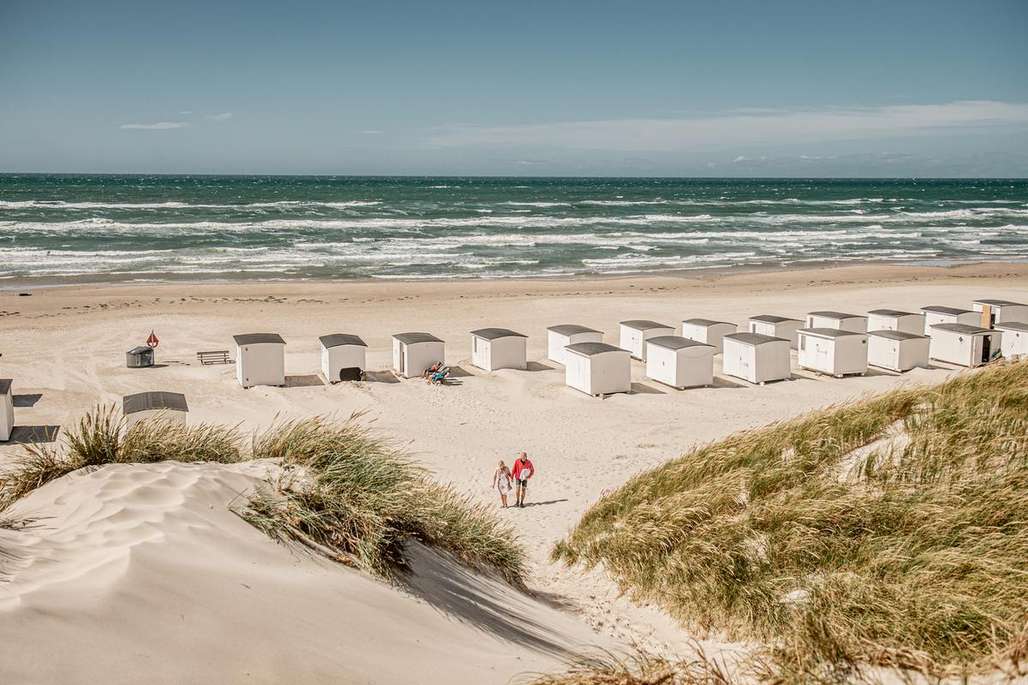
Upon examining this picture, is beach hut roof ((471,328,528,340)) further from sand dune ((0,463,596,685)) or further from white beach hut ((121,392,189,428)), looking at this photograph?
sand dune ((0,463,596,685))

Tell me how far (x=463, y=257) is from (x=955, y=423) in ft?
137

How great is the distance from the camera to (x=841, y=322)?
83.5ft

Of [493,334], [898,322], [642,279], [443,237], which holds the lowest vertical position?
[642,279]

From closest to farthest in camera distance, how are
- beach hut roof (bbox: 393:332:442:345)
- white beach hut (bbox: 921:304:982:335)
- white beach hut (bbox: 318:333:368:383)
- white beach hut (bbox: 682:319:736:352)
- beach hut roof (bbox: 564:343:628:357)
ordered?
1. beach hut roof (bbox: 564:343:628:357)
2. white beach hut (bbox: 318:333:368:383)
3. beach hut roof (bbox: 393:332:442:345)
4. white beach hut (bbox: 682:319:736:352)
5. white beach hut (bbox: 921:304:982:335)

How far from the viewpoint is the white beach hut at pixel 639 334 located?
80.0 feet

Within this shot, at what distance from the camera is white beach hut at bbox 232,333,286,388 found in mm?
20922

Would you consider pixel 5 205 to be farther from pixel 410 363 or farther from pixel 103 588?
pixel 103 588

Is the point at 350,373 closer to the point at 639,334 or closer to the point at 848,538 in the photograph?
the point at 639,334

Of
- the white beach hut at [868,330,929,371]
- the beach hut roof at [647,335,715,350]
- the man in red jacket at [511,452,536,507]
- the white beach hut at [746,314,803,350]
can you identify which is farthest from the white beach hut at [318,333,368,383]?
the white beach hut at [868,330,929,371]

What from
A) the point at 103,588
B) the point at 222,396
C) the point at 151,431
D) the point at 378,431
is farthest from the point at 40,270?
the point at 103,588

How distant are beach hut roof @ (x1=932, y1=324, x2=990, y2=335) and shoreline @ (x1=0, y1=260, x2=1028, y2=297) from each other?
17.2m

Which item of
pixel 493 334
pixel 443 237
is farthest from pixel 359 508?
pixel 443 237

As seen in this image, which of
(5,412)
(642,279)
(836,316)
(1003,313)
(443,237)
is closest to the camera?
(5,412)

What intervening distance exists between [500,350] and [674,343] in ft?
15.6
